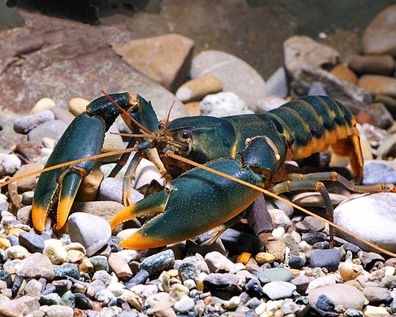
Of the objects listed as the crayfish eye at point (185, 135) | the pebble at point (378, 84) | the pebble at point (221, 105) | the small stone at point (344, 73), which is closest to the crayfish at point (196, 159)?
the crayfish eye at point (185, 135)

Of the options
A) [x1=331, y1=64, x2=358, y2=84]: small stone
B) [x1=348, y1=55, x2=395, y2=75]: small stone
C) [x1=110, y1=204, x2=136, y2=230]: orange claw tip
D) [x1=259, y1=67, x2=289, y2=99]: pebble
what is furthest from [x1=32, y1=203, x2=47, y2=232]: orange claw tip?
[x1=348, y1=55, x2=395, y2=75]: small stone

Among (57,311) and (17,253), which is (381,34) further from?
(57,311)

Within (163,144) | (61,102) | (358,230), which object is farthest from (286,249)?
(61,102)

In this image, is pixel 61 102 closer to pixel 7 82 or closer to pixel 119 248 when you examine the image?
pixel 7 82

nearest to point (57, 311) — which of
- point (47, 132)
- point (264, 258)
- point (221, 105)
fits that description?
point (264, 258)

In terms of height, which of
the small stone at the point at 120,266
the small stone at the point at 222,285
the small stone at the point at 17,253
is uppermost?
the small stone at the point at 17,253

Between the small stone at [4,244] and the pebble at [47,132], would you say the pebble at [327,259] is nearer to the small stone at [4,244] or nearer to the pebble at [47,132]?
the small stone at [4,244]

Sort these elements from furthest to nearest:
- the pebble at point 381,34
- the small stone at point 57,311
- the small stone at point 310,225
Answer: the pebble at point 381,34 → the small stone at point 310,225 → the small stone at point 57,311
